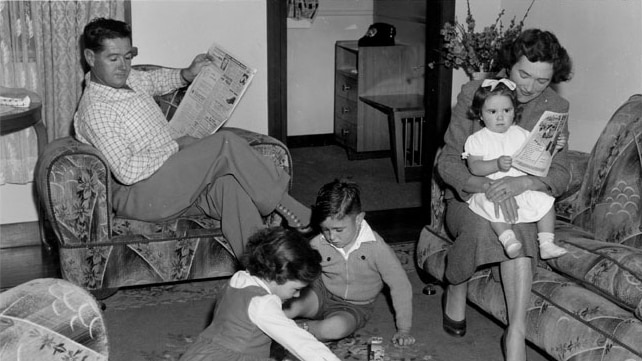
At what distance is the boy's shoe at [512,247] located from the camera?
295cm

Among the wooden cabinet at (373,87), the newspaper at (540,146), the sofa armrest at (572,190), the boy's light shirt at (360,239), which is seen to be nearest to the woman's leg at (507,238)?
the newspaper at (540,146)

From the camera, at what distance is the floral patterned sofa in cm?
271

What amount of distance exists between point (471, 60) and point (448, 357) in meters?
2.25

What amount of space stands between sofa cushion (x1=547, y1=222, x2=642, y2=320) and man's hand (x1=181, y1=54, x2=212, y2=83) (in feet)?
5.91

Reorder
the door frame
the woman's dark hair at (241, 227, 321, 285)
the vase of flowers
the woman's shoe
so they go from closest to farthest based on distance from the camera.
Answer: the woman's dark hair at (241, 227, 321, 285) < the woman's shoe < the door frame < the vase of flowers

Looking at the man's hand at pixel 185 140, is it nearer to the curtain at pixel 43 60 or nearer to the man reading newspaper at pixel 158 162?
the man reading newspaper at pixel 158 162

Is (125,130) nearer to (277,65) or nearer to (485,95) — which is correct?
(277,65)

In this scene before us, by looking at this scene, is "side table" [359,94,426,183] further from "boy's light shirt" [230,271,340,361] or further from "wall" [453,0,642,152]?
"boy's light shirt" [230,271,340,361]

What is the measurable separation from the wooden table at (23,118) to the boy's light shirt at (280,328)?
1.55 m

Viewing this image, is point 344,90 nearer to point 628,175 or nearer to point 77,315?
point 628,175

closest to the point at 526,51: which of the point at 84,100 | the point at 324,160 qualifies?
the point at 84,100

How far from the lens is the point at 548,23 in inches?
A: 180

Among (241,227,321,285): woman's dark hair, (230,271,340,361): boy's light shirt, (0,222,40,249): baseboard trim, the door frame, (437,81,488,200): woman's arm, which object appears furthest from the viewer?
the door frame

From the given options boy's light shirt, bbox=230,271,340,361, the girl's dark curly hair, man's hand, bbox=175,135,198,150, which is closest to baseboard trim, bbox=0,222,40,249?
man's hand, bbox=175,135,198,150
